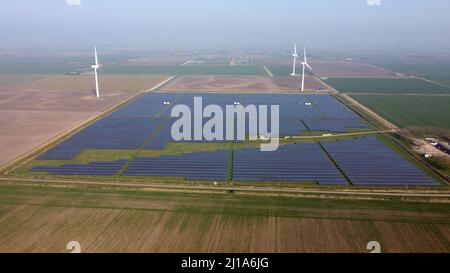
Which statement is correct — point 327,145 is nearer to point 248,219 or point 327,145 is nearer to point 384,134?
point 384,134

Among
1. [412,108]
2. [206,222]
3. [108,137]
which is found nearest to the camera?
[206,222]

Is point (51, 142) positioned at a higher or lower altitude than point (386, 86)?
lower

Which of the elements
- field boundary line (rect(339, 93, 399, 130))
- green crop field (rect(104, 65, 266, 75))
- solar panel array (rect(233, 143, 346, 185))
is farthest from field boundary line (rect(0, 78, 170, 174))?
green crop field (rect(104, 65, 266, 75))

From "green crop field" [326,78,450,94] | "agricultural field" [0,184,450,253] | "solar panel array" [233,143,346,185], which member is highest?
"green crop field" [326,78,450,94]

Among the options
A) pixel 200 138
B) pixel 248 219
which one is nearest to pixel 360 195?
pixel 248 219

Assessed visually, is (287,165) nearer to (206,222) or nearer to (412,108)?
(206,222)

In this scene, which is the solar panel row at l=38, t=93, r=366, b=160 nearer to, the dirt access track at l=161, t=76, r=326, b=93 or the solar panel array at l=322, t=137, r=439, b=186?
the solar panel array at l=322, t=137, r=439, b=186

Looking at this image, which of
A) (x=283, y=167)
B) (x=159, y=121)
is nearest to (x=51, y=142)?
(x=159, y=121)
